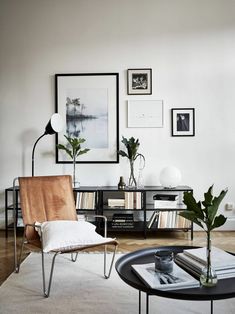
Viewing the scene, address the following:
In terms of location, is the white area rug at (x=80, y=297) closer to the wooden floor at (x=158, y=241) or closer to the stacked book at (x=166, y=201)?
the wooden floor at (x=158, y=241)

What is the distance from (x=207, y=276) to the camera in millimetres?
1670

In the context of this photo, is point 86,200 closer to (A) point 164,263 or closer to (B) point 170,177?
(B) point 170,177

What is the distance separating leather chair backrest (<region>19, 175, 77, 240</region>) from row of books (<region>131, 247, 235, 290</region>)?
54.1 inches

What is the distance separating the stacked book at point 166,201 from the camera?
410 centimetres

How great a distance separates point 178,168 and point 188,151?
0.26 metres

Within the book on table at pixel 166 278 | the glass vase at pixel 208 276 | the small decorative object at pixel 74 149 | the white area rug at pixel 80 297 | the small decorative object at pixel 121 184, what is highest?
the small decorative object at pixel 74 149

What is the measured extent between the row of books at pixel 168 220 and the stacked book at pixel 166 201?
82 millimetres

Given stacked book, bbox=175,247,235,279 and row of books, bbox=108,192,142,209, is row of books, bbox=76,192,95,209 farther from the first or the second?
stacked book, bbox=175,247,235,279

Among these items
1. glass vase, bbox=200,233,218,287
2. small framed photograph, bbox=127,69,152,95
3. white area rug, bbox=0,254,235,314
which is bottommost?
white area rug, bbox=0,254,235,314

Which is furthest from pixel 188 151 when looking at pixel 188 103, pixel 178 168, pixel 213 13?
pixel 213 13

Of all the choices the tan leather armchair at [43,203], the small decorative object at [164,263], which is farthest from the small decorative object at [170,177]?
the small decorative object at [164,263]

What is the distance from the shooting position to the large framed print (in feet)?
14.8

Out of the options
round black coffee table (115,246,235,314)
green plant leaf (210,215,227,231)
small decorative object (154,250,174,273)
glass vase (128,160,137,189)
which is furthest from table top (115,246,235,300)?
glass vase (128,160,137,189)

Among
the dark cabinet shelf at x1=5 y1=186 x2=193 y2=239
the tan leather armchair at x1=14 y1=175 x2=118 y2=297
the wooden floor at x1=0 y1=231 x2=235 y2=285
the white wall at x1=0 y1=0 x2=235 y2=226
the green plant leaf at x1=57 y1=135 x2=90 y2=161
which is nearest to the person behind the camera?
the tan leather armchair at x1=14 y1=175 x2=118 y2=297
